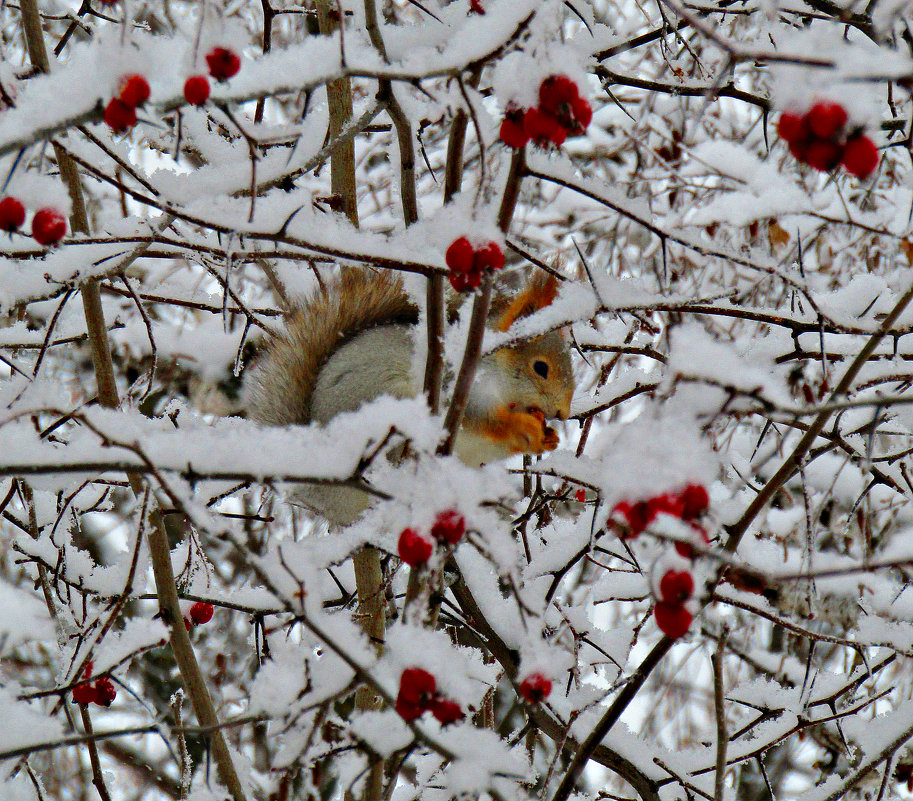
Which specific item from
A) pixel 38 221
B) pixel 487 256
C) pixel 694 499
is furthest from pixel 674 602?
pixel 38 221

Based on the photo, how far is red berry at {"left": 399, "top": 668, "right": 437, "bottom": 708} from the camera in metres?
0.86

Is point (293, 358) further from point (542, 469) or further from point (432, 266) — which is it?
point (432, 266)

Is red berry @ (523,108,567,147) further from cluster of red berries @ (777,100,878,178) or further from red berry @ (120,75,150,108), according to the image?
red berry @ (120,75,150,108)

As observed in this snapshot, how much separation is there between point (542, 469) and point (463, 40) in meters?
0.69

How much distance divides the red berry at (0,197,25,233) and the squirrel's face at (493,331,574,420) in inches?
58.2

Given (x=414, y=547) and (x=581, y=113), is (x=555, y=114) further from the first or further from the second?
(x=414, y=547)

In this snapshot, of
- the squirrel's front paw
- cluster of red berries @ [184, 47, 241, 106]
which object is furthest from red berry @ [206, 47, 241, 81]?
the squirrel's front paw

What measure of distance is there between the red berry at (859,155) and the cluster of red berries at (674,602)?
39 centimetres

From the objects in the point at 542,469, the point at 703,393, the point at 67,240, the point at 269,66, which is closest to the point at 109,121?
the point at 269,66

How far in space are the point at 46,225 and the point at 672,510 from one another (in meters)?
0.74

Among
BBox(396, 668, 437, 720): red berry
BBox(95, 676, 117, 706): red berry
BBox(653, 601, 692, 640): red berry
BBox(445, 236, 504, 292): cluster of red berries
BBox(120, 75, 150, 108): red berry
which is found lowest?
BBox(396, 668, 437, 720): red berry

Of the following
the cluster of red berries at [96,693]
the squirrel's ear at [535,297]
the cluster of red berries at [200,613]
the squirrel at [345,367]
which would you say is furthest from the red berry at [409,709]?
the squirrel's ear at [535,297]

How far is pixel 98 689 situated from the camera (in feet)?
4.72

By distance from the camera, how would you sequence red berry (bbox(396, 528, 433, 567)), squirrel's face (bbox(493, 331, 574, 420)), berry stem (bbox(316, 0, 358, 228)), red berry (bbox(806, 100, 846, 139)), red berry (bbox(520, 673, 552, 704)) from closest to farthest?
red berry (bbox(806, 100, 846, 139)) → red berry (bbox(396, 528, 433, 567)) → red berry (bbox(520, 673, 552, 704)) → berry stem (bbox(316, 0, 358, 228)) → squirrel's face (bbox(493, 331, 574, 420))
